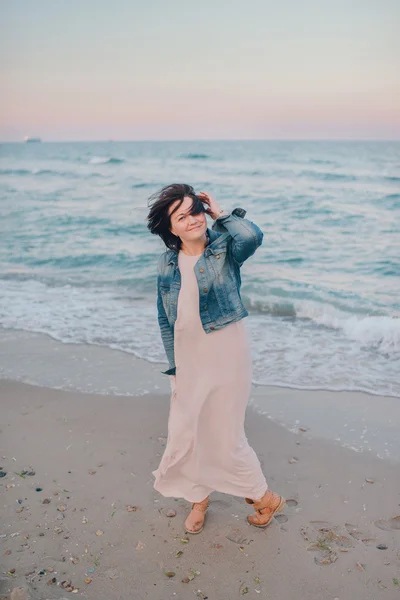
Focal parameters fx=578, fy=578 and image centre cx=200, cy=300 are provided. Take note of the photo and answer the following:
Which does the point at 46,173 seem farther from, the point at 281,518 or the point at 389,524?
the point at 389,524

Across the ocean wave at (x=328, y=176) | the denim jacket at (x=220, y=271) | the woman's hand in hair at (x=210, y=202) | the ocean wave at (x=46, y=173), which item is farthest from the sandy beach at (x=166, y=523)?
the ocean wave at (x=46, y=173)

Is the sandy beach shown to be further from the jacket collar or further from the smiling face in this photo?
the smiling face

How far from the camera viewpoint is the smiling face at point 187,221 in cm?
308

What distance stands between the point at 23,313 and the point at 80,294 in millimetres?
1632

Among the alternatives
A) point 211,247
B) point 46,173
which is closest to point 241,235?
point 211,247

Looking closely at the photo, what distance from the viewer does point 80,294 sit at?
9688 millimetres

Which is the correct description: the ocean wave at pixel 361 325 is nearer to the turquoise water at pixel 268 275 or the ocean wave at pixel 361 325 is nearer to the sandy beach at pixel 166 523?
the turquoise water at pixel 268 275

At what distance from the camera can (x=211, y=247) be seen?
10.4ft

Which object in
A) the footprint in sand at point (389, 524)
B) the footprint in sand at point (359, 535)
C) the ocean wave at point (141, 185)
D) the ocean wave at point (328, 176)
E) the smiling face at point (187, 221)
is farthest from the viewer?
the ocean wave at point (141, 185)

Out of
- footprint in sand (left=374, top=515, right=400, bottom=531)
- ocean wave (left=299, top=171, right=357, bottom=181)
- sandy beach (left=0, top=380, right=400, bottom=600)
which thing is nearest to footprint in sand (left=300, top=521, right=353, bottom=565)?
sandy beach (left=0, top=380, right=400, bottom=600)

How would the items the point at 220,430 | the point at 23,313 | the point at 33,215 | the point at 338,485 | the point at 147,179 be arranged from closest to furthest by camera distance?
the point at 220,430, the point at 338,485, the point at 23,313, the point at 33,215, the point at 147,179

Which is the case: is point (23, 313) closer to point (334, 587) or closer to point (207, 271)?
point (207, 271)

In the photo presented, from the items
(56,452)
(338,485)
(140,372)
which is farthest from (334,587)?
(140,372)

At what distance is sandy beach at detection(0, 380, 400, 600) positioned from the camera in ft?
9.76
